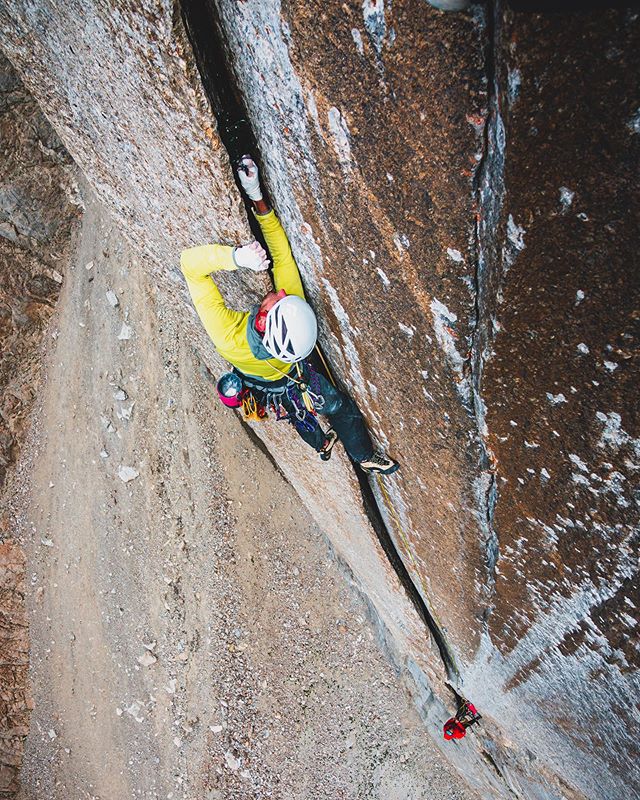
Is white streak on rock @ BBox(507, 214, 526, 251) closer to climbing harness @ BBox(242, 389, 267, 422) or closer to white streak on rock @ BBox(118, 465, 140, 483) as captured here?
climbing harness @ BBox(242, 389, 267, 422)

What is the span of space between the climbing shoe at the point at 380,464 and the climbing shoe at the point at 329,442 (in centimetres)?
37

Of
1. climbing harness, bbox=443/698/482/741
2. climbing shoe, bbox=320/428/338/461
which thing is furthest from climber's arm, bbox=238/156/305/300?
climbing harness, bbox=443/698/482/741

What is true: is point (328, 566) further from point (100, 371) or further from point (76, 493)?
point (100, 371)

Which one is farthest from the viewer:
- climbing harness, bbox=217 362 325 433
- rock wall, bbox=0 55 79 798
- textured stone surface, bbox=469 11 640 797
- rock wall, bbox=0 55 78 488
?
rock wall, bbox=0 55 79 798

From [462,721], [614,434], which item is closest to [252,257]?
[614,434]

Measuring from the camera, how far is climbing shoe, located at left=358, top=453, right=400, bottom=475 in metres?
4.14

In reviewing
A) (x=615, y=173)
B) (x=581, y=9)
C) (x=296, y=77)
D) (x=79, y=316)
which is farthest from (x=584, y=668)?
(x=79, y=316)

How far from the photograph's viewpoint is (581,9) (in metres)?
1.52

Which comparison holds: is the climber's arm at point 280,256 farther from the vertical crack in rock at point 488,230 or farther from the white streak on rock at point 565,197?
the white streak on rock at point 565,197

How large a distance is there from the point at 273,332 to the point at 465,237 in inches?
58.3

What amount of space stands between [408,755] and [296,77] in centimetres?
819

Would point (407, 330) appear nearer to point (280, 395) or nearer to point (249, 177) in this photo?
point (249, 177)

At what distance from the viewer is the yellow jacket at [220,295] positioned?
3.39 m

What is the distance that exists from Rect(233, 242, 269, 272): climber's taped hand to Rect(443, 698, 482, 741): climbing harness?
557 centimetres
